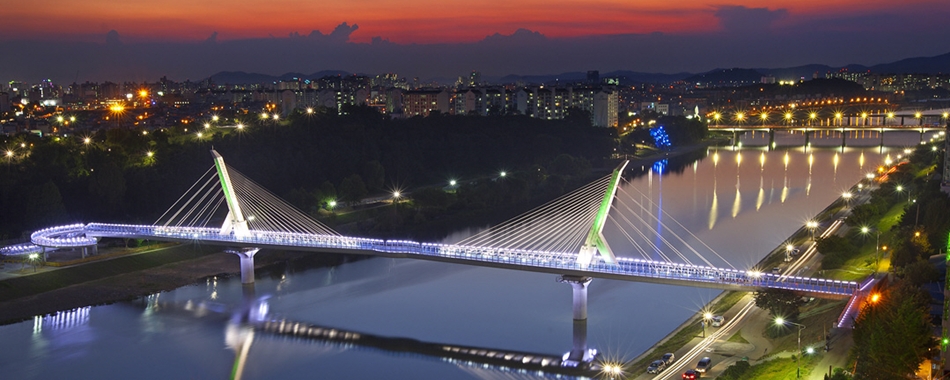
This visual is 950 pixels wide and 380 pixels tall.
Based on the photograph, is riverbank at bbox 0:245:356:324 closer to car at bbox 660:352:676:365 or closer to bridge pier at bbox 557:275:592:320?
bridge pier at bbox 557:275:592:320

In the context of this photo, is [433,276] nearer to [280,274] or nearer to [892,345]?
[280,274]

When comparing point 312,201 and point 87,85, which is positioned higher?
point 87,85

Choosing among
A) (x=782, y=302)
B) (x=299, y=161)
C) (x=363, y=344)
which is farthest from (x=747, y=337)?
(x=299, y=161)

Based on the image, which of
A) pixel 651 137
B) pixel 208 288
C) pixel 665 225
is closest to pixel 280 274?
pixel 208 288

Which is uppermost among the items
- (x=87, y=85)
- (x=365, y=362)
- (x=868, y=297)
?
(x=87, y=85)

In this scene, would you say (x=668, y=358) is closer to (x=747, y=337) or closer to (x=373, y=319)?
(x=747, y=337)

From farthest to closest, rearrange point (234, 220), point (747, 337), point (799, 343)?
1. point (234, 220)
2. point (747, 337)
3. point (799, 343)
